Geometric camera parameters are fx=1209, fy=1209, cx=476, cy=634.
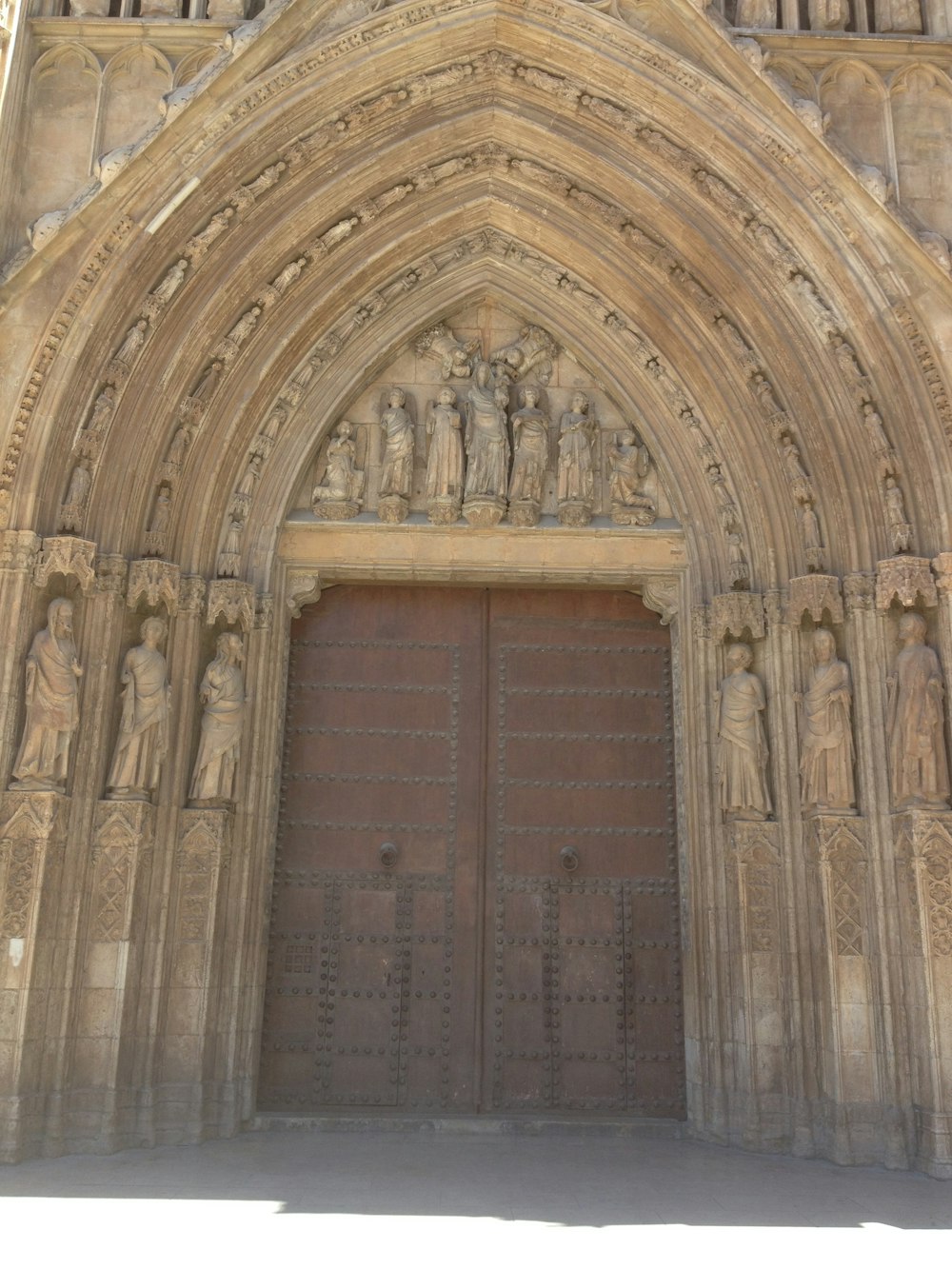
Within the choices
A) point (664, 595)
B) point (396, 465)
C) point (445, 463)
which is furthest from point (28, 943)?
point (664, 595)

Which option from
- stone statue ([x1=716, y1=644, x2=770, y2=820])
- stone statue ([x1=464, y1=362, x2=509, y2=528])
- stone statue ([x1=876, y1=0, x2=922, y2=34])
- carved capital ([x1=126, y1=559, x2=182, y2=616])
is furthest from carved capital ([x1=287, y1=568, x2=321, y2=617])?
stone statue ([x1=876, y1=0, x2=922, y2=34])

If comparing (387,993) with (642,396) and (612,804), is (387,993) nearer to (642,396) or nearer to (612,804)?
(612,804)

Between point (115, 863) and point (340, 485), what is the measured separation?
11.4 ft

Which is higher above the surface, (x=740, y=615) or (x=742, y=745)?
(x=740, y=615)

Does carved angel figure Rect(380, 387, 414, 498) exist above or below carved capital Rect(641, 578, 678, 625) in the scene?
above

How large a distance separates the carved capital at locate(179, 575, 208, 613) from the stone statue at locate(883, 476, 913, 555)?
5.06m

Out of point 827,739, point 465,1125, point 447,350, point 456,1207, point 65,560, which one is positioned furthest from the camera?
point 447,350

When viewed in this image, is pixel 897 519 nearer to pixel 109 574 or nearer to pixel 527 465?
pixel 527 465

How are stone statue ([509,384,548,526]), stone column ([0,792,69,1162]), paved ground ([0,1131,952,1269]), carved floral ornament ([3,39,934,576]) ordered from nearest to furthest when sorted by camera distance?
paved ground ([0,1131,952,1269])
stone column ([0,792,69,1162])
carved floral ornament ([3,39,934,576])
stone statue ([509,384,548,526])

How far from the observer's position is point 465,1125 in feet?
28.1

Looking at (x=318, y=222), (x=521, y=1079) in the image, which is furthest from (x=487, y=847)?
(x=318, y=222)

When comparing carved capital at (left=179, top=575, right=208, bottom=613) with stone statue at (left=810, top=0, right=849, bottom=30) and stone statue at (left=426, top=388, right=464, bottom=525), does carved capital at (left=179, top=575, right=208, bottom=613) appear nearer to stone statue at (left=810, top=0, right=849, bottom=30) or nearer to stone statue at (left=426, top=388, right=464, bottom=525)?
stone statue at (left=426, top=388, right=464, bottom=525)

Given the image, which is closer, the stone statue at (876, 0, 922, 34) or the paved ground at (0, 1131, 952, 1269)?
the paved ground at (0, 1131, 952, 1269)

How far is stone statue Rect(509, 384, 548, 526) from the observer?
32.0 ft
